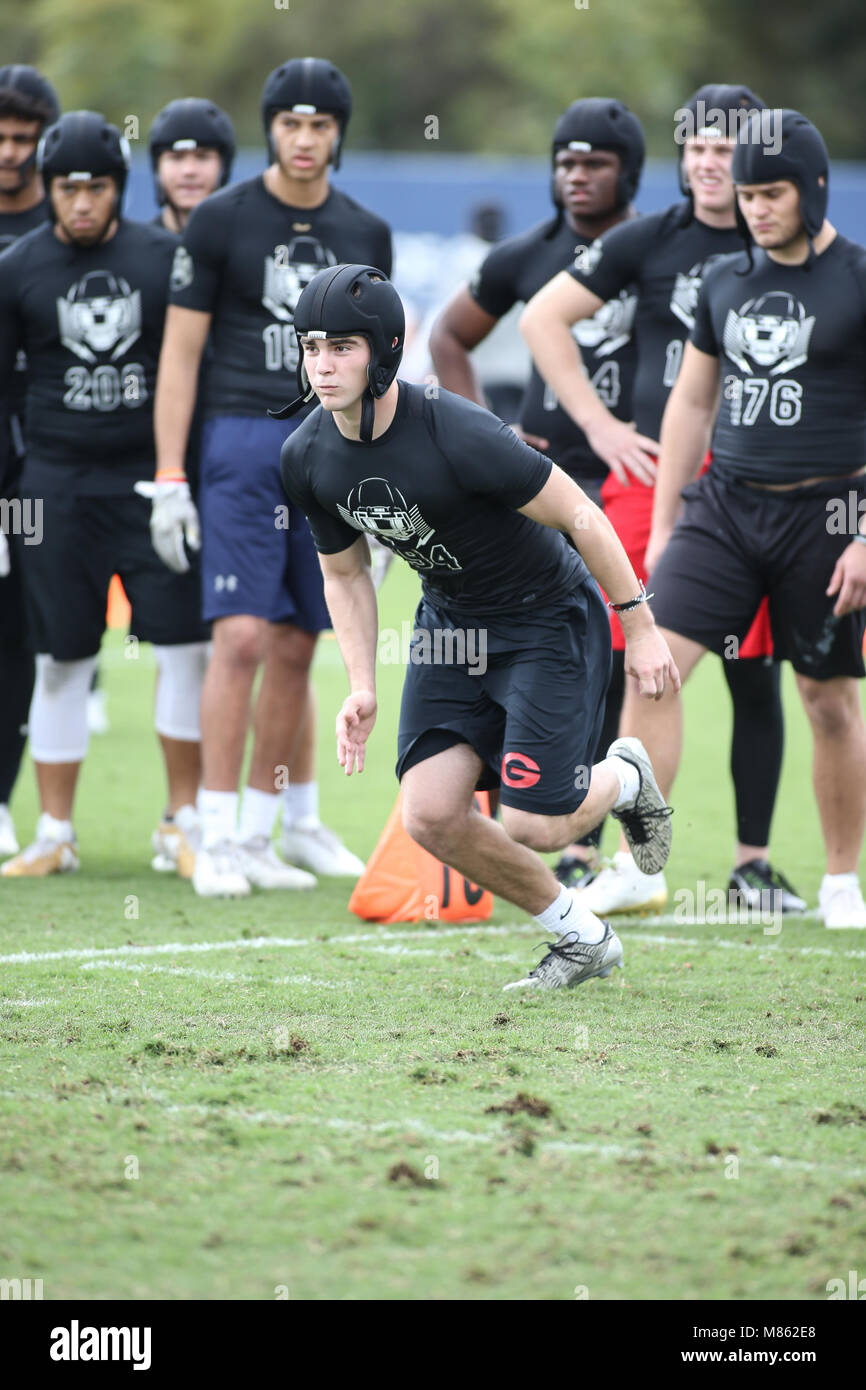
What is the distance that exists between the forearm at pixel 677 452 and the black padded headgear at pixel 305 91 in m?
1.61

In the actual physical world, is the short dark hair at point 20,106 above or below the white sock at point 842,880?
above

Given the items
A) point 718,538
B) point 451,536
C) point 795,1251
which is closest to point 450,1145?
point 795,1251

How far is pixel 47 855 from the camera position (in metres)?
6.78

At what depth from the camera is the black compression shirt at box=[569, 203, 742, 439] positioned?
6.47 m

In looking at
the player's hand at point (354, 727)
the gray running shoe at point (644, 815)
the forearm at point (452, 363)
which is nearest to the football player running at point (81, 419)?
the forearm at point (452, 363)

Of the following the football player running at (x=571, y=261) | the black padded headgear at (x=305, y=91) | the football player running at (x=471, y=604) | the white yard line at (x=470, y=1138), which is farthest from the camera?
the football player running at (x=571, y=261)

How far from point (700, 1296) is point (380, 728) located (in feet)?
25.6

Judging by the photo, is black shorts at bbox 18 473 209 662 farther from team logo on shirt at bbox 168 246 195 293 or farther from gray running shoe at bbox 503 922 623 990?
gray running shoe at bbox 503 922 623 990

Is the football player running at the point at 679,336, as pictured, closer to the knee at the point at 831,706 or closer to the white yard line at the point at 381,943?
the knee at the point at 831,706

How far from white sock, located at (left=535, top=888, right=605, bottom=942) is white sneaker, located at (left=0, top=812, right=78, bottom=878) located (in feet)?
7.90

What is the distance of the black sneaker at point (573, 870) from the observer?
6.48 metres

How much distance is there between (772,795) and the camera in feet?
21.4

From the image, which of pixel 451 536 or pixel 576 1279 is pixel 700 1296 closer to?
pixel 576 1279

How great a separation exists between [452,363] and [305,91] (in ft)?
4.01
